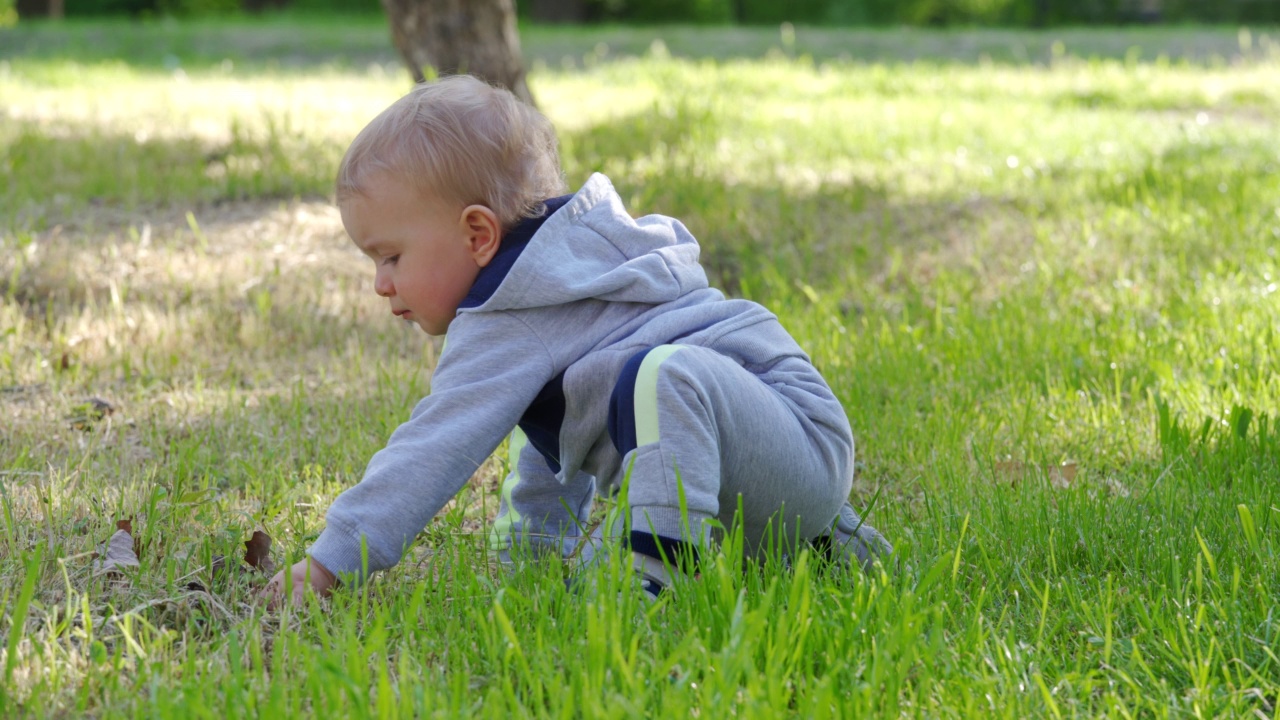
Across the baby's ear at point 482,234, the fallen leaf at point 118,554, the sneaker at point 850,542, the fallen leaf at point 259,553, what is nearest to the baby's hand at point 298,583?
the fallen leaf at point 259,553

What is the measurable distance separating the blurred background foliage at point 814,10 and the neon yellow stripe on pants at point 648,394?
2513 cm

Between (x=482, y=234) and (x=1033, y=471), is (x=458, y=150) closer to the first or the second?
(x=482, y=234)

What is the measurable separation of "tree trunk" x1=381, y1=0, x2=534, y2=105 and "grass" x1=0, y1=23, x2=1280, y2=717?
1.79ft

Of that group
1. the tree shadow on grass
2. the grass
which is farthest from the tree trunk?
the tree shadow on grass

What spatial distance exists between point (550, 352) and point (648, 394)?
28cm

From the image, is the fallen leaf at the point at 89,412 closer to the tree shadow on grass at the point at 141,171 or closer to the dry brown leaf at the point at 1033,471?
the tree shadow on grass at the point at 141,171

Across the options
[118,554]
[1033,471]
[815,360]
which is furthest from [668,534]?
[815,360]

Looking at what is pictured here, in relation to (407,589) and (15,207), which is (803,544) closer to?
(407,589)

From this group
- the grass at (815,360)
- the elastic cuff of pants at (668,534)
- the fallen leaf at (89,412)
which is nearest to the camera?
the grass at (815,360)

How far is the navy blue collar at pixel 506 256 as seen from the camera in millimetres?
2301

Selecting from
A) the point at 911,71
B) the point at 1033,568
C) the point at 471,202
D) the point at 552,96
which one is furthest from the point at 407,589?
the point at 911,71

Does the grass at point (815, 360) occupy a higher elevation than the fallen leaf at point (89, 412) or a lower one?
higher

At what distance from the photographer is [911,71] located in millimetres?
11227

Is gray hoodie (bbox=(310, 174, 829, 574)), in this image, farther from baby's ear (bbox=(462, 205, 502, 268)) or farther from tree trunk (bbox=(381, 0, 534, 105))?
tree trunk (bbox=(381, 0, 534, 105))
